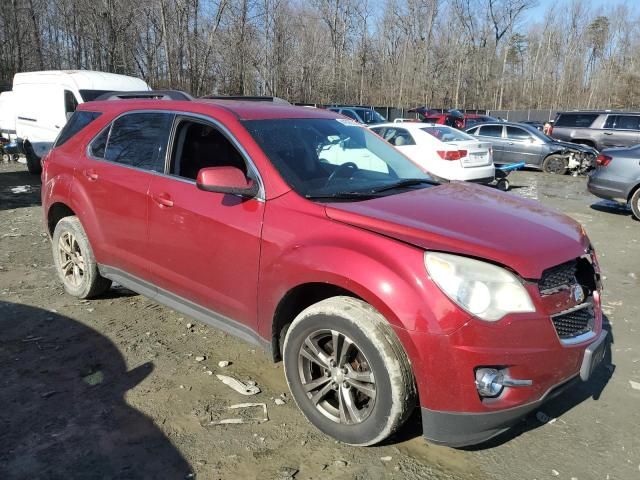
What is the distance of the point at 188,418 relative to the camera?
3150 millimetres

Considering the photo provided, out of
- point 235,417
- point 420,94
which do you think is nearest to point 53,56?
point 420,94

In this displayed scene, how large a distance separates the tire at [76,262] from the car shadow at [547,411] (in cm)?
308

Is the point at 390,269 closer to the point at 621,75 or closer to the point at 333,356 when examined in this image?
the point at 333,356

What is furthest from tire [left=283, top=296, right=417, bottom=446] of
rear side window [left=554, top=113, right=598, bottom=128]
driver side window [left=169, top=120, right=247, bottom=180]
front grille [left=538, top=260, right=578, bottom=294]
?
rear side window [left=554, top=113, right=598, bottom=128]

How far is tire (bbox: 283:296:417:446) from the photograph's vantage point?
2586mm

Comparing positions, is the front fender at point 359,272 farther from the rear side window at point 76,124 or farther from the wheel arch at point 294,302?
the rear side window at point 76,124

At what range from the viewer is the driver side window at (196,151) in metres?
3.83

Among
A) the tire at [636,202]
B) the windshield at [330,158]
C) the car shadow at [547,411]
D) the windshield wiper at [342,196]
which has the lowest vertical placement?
the car shadow at [547,411]

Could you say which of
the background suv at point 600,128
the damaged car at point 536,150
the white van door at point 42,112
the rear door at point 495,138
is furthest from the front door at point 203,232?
the background suv at point 600,128

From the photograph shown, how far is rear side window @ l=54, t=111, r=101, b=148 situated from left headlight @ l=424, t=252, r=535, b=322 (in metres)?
3.60

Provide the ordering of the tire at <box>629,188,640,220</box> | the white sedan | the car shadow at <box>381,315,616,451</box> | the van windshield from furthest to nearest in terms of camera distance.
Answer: the van windshield → the white sedan → the tire at <box>629,188,640,220</box> → the car shadow at <box>381,315,616,451</box>

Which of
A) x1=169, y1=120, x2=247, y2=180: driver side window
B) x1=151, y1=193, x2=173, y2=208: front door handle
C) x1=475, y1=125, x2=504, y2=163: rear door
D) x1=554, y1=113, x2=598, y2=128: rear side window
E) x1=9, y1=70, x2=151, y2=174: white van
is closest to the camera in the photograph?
x1=151, y1=193, x2=173, y2=208: front door handle

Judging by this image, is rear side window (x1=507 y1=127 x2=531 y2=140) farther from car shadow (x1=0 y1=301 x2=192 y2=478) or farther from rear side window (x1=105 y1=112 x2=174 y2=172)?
car shadow (x1=0 y1=301 x2=192 y2=478)

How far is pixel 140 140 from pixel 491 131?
49.9 ft
